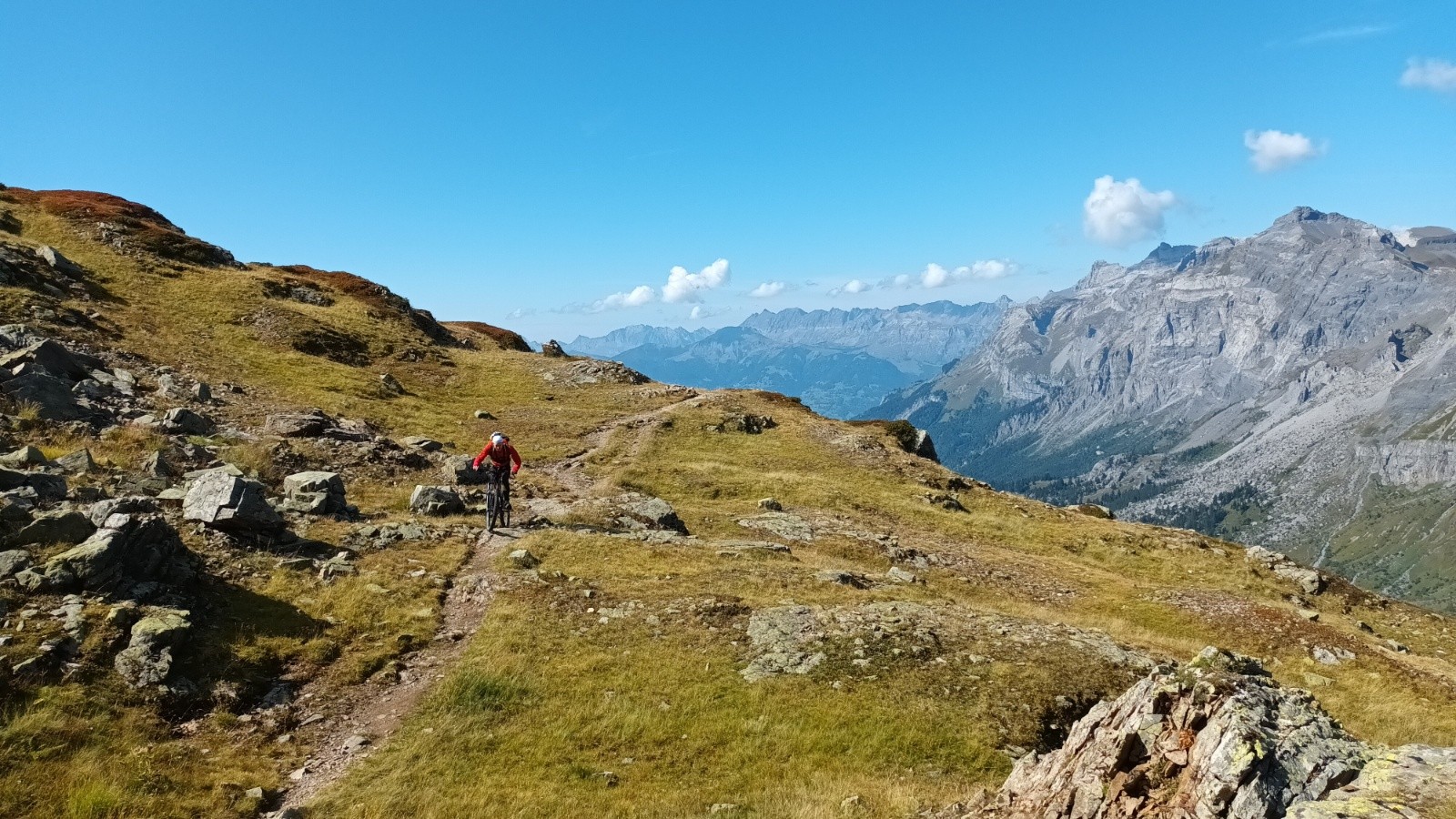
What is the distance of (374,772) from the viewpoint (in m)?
14.4

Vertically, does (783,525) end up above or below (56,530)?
below

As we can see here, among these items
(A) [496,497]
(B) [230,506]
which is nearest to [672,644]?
(A) [496,497]

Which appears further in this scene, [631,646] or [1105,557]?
[1105,557]

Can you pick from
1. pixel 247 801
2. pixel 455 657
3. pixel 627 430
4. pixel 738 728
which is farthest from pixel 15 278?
pixel 738 728

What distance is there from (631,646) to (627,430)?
124ft

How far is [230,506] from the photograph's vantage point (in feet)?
74.3

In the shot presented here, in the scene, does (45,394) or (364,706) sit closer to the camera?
(364,706)

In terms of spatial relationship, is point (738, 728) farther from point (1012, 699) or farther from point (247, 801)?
point (247, 801)

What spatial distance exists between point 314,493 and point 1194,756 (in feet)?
98.8

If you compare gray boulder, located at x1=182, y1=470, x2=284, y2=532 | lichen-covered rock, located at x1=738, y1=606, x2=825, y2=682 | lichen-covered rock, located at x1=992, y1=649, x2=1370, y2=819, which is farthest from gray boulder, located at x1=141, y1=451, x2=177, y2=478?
lichen-covered rock, located at x1=992, y1=649, x2=1370, y2=819

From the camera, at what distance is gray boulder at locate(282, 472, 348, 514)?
2797 centimetres

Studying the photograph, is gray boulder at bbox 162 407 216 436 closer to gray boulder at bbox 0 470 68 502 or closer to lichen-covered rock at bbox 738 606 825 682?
gray boulder at bbox 0 470 68 502

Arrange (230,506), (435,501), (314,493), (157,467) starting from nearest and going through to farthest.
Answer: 1. (230,506)
2. (157,467)
3. (314,493)
4. (435,501)

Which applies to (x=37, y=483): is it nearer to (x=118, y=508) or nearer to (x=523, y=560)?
(x=118, y=508)
